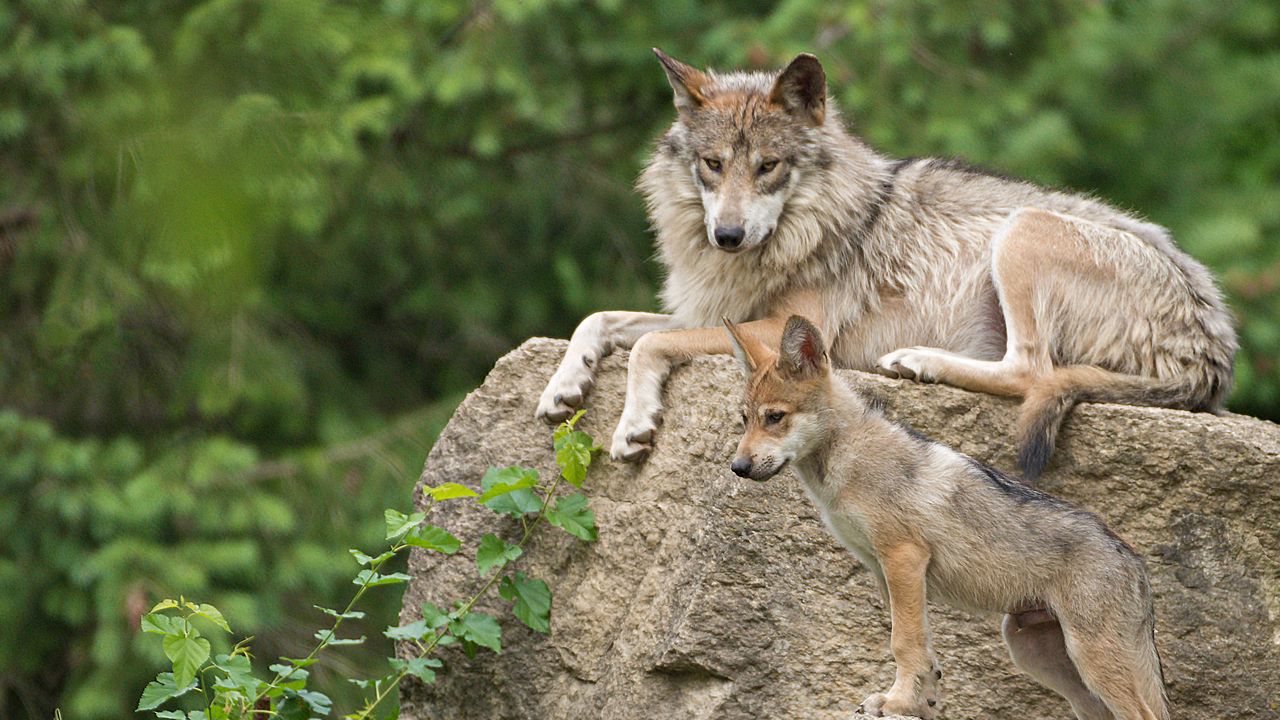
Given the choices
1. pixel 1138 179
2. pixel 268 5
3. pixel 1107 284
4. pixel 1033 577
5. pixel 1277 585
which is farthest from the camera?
pixel 1138 179

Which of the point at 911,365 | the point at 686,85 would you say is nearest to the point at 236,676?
the point at 911,365

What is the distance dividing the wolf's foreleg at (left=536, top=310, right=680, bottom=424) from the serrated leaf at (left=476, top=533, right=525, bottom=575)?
1.90 ft

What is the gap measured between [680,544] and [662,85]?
23.4 feet

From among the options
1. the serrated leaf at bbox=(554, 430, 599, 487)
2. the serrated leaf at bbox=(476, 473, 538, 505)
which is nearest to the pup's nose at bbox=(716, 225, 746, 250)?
the serrated leaf at bbox=(554, 430, 599, 487)

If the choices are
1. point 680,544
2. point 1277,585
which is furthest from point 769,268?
point 1277,585

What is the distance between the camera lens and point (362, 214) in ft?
35.6

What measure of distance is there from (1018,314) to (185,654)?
11.0ft

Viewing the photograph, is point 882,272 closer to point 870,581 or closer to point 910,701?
point 870,581

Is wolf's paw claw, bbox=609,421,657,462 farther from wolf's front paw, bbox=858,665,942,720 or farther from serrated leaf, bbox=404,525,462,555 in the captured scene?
wolf's front paw, bbox=858,665,942,720

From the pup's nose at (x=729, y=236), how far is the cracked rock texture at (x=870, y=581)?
2.21 feet

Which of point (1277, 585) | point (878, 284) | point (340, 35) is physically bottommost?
point (1277, 585)

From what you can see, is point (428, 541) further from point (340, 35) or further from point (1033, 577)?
point (340, 35)

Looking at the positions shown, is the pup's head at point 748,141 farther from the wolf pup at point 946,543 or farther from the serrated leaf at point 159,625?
the serrated leaf at point 159,625

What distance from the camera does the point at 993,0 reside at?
33.5 feet
